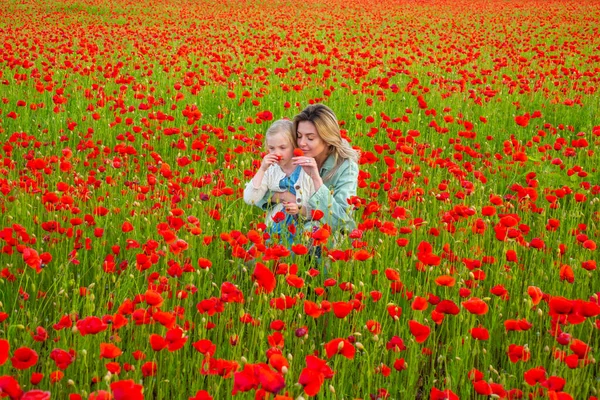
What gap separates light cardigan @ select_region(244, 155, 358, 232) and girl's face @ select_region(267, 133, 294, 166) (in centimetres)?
23

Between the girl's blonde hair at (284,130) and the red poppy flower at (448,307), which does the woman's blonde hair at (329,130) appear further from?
the red poppy flower at (448,307)

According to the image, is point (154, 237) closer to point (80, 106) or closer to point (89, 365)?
point (89, 365)

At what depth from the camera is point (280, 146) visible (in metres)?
4.12

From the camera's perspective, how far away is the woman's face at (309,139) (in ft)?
13.4

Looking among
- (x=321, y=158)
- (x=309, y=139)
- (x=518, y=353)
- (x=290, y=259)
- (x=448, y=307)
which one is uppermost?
(x=309, y=139)

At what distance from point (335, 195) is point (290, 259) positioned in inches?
25.6

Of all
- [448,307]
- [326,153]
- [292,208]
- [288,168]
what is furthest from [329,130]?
[448,307]

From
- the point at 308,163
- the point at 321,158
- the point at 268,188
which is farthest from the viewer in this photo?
the point at 321,158

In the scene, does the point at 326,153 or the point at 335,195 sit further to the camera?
the point at 326,153

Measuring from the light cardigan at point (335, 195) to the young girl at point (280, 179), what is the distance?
0.06 feet

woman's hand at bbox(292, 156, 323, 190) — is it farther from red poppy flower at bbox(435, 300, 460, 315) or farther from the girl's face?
red poppy flower at bbox(435, 300, 460, 315)

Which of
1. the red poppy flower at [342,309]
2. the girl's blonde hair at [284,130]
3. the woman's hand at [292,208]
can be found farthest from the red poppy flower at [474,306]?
the girl's blonde hair at [284,130]

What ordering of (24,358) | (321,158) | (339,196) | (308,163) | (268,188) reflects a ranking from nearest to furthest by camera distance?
(24,358)
(308,163)
(339,196)
(268,188)
(321,158)

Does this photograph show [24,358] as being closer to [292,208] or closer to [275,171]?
[292,208]
